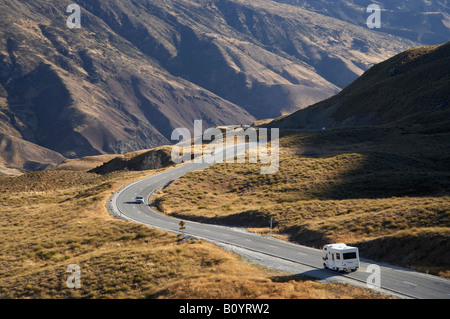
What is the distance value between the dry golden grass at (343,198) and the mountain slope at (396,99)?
1876cm

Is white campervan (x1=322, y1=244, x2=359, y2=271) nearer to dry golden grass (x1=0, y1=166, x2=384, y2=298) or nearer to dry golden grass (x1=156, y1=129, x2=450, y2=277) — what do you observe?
dry golden grass (x1=0, y1=166, x2=384, y2=298)

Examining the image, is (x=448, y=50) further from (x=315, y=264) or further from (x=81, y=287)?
(x=81, y=287)

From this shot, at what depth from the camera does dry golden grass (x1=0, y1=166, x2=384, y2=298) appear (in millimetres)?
27422

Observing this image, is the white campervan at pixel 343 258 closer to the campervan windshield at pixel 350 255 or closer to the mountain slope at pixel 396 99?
the campervan windshield at pixel 350 255

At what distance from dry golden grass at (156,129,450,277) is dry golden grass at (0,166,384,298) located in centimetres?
949

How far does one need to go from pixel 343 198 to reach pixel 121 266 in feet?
111

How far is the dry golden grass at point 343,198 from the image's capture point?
36719mm
